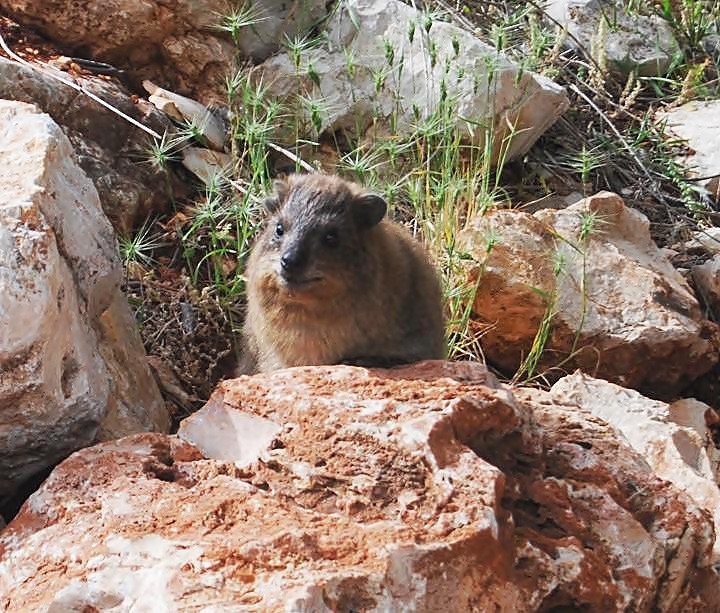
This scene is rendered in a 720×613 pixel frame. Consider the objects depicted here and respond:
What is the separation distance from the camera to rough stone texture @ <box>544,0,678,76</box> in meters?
8.49

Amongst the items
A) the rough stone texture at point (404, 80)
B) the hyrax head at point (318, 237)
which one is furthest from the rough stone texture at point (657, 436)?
the rough stone texture at point (404, 80)

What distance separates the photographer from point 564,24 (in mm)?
8562

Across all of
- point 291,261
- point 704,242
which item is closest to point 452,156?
point 704,242

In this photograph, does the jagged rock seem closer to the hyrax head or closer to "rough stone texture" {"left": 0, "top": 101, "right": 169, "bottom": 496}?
the hyrax head

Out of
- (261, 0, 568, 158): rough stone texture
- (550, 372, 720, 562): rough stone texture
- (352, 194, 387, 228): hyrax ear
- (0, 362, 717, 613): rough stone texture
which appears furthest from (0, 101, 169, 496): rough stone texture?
(261, 0, 568, 158): rough stone texture

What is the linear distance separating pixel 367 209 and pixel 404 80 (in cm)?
228

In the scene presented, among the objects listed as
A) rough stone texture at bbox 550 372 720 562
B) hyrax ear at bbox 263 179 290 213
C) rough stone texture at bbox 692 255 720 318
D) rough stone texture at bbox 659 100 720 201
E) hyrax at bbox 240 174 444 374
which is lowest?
rough stone texture at bbox 692 255 720 318

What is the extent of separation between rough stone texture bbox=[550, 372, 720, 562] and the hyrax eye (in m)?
1.06

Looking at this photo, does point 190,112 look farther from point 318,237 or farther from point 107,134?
point 318,237

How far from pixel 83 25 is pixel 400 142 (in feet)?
6.19

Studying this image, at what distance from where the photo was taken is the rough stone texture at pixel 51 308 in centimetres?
316

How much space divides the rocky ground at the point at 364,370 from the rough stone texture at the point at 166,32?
A: 16mm

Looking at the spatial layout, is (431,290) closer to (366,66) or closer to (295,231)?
(295,231)

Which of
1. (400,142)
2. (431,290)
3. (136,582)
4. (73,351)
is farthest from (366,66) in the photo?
(136,582)
